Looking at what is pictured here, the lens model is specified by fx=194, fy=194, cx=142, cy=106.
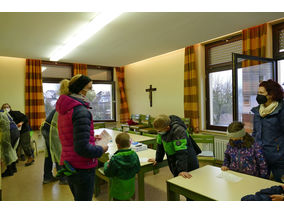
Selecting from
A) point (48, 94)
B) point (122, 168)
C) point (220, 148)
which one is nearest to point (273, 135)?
point (122, 168)

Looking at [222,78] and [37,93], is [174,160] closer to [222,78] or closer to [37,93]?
[222,78]

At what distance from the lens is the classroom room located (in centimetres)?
149

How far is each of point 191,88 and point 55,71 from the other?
3928mm

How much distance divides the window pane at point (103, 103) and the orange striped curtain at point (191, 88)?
9.53ft

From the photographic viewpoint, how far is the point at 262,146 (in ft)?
6.46

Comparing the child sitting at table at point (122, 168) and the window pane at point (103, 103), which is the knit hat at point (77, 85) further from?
the window pane at point (103, 103)

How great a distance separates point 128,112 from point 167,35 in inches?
143

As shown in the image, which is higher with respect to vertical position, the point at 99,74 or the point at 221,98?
the point at 99,74

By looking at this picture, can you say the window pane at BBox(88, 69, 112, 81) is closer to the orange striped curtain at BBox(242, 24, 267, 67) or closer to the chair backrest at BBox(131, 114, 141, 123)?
the chair backrest at BBox(131, 114, 141, 123)

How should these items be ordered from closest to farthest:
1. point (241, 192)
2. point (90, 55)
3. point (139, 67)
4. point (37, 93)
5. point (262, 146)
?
point (241, 192)
point (262, 146)
point (90, 55)
point (37, 93)
point (139, 67)

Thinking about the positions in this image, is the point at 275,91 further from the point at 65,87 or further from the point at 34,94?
the point at 34,94

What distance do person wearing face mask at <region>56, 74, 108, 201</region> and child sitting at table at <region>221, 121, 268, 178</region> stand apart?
121 cm

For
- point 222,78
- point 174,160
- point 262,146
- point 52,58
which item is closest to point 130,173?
point 174,160

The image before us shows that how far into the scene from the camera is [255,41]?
3344 millimetres
